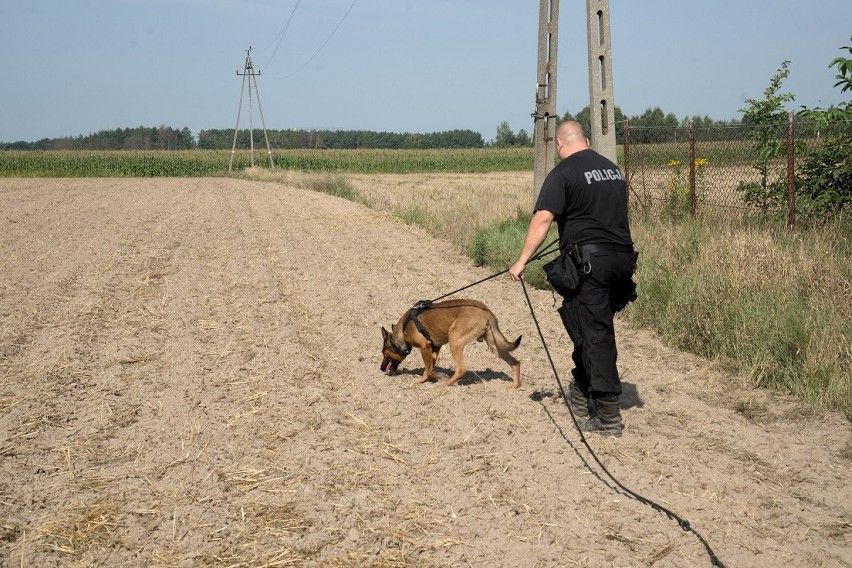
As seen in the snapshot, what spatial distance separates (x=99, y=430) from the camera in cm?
614

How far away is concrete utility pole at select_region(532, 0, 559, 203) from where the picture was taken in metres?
14.2

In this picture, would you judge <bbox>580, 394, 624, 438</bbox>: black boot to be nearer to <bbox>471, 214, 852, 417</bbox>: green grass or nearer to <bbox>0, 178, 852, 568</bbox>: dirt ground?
<bbox>0, 178, 852, 568</bbox>: dirt ground

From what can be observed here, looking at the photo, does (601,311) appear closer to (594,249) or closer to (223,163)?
(594,249)

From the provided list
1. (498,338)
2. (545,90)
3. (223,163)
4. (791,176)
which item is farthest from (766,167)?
(223,163)

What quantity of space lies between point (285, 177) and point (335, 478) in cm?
3707

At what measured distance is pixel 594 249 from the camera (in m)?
5.83

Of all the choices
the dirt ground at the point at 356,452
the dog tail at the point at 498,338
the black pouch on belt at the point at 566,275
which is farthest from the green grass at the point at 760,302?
the black pouch on belt at the point at 566,275

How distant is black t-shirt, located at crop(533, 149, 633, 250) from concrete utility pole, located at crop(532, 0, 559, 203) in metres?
8.39

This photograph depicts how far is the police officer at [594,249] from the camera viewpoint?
5841mm

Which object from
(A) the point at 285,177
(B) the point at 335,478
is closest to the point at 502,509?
(B) the point at 335,478

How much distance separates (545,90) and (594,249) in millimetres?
9225

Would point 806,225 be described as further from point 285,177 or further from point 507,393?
point 285,177

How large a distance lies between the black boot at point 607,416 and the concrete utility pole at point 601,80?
6.27m

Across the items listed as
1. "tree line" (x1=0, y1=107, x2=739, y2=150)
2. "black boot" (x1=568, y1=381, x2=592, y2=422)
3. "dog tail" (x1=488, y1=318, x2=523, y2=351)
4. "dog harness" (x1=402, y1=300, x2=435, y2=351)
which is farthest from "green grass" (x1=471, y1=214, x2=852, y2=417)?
"tree line" (x1=0, y1=107, x2=739, y2=150)
